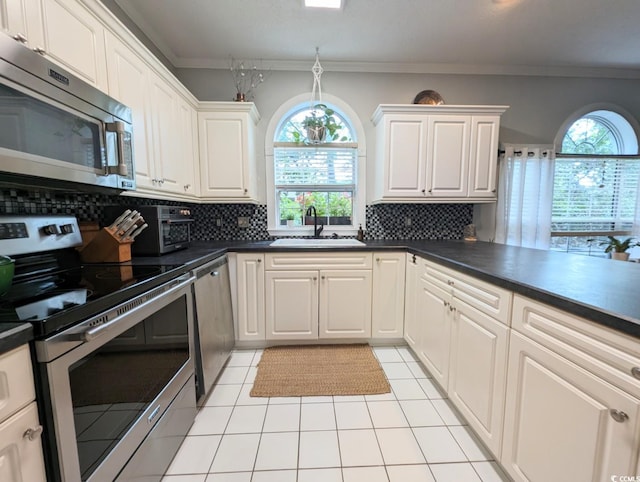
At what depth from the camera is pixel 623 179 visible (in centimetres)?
296

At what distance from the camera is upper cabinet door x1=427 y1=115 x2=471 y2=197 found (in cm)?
257

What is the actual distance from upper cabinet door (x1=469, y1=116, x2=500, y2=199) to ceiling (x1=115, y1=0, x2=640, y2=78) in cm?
68

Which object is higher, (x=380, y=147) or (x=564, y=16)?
(x=564, y=16)

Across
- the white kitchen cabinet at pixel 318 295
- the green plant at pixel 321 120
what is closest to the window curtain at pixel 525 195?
the white kitchen cabinet at pixel 318 295

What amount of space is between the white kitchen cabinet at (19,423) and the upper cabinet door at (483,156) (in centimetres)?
307

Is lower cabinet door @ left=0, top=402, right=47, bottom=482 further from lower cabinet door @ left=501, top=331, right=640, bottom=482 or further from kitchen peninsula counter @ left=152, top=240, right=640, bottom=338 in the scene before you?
lower cabinet door @ left=501, top=331, right=640, bottom=482

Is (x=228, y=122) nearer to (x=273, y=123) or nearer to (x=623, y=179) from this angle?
(x=273, y=123)

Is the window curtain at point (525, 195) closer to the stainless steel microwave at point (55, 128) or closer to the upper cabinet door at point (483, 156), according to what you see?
the upper cabinet door at point (483, 156)

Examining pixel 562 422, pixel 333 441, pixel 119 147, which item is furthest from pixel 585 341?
pixel 119 147

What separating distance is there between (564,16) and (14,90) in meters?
3.34

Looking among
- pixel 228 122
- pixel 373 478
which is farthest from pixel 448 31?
pixel 373 478

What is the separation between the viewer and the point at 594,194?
2.99m

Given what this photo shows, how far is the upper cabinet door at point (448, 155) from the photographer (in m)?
2.57

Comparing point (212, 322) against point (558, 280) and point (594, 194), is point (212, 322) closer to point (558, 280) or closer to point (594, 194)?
point (558, 280)
